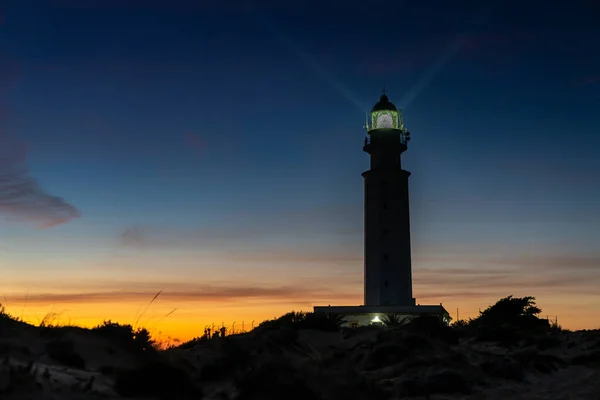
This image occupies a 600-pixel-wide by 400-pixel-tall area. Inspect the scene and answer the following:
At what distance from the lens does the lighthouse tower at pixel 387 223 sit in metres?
49.6

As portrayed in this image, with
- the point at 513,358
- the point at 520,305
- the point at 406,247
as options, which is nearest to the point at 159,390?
the point at 513,358

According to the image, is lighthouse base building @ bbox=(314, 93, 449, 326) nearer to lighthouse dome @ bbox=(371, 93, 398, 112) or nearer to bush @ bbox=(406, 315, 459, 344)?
lighthouse dome @ bbox=(371, 93, 398, 112)

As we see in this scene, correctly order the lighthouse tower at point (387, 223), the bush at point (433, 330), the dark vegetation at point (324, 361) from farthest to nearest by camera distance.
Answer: the lighthouse tower at point (387, 223) → the bush at point (433, 330) → the dark vegetation at point (324, 361)

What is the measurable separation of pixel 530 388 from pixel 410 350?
3.41 meters

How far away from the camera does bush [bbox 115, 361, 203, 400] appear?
9.75 metres

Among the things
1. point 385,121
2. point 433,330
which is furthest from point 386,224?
point 433,330

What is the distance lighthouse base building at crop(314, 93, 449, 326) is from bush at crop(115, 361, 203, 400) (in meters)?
38.7

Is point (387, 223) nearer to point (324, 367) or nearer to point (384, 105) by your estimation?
point (384, 105)

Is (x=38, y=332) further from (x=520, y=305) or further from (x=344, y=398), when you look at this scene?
(x=520, y=305)

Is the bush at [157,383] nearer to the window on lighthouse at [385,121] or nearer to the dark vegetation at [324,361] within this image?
the dark vegetation at [324,361]

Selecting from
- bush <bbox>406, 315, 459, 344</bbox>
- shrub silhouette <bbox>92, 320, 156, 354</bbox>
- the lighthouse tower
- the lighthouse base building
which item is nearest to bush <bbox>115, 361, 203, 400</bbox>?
shrub silhouette <bbox>92, 320, 156, 354</bbox>

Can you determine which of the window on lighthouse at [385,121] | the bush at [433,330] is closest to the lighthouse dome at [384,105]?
the window on lighthouse at [385,121]

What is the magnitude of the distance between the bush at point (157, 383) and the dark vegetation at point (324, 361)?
0.02 metres

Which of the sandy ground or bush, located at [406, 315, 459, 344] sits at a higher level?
bush, located at [406, 315, 459, 344]
